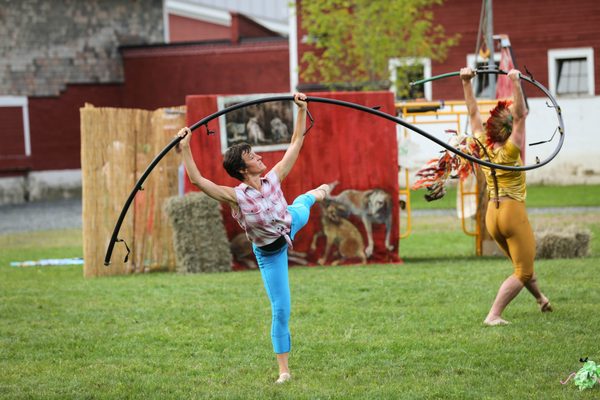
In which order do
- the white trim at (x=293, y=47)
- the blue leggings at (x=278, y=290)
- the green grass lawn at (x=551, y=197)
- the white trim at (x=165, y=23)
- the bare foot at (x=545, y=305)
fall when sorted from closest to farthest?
1. the blue leggings at (x=278, y=290)
2. the bare foot at (x=545, y=305)
3. the green grass lawn at (x=551, y=197)
4. the white trim at (x=293, y=47)
5. the white trim at (x=165, y=23)

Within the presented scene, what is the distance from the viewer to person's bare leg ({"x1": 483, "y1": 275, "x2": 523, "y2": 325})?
9.66m

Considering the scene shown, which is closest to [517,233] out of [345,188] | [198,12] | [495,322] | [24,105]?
[495,322]

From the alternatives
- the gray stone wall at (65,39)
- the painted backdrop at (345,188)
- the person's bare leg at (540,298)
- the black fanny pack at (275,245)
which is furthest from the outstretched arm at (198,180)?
the gray stone wall at (65,39)

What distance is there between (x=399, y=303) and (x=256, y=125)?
486cm

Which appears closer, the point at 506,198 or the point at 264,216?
the point at 264,216

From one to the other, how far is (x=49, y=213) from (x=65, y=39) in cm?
1020

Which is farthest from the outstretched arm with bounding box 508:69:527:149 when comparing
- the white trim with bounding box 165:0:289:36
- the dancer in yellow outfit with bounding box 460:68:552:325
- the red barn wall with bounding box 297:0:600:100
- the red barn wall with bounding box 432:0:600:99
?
the white trim with bounding box 165:0:289:36

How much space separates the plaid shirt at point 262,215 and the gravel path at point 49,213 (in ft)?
52.3

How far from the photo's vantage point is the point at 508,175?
9.72 metres

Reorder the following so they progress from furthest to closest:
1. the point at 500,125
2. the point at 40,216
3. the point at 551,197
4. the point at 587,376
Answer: the point at 40,216 < the point at 551,197 < the point at 500,125 < the point at 587,376

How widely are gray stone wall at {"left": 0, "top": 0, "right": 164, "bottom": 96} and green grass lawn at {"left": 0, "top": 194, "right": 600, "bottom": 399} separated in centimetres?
2324

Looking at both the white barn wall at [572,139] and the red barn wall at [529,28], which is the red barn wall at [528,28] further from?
the white barn wall at [572,139]

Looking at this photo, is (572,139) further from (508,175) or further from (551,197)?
(508,175)

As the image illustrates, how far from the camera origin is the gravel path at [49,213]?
2362 centimetres
